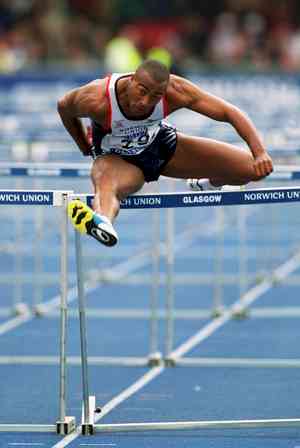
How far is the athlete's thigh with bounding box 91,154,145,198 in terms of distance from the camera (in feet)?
34.0

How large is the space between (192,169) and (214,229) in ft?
41.8

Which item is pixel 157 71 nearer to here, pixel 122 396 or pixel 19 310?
pixel 122 396

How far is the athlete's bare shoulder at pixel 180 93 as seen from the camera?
10.6 metres

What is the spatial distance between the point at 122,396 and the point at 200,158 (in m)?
2.12

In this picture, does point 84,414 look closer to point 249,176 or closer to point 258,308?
point 249,176

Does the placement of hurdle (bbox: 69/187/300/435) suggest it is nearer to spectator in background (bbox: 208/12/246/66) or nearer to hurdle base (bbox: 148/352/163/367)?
hurdle base (bbox: 148/352/163/367)

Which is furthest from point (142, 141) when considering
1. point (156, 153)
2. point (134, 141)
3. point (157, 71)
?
point (157, 71)

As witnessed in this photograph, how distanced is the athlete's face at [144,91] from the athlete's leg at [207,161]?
2.73ft

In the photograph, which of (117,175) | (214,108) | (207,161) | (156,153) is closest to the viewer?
(117,175)

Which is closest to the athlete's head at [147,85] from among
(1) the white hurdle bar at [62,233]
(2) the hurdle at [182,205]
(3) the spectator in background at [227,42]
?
(2) the hurdle at [182,205]

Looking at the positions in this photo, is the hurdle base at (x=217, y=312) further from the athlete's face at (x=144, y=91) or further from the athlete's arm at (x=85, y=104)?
the athlete's face at (x=144, y=91)

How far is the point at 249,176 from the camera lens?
1109 cm

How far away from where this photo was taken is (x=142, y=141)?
10922 mm

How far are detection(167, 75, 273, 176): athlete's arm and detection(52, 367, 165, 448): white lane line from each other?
7.41 feet
